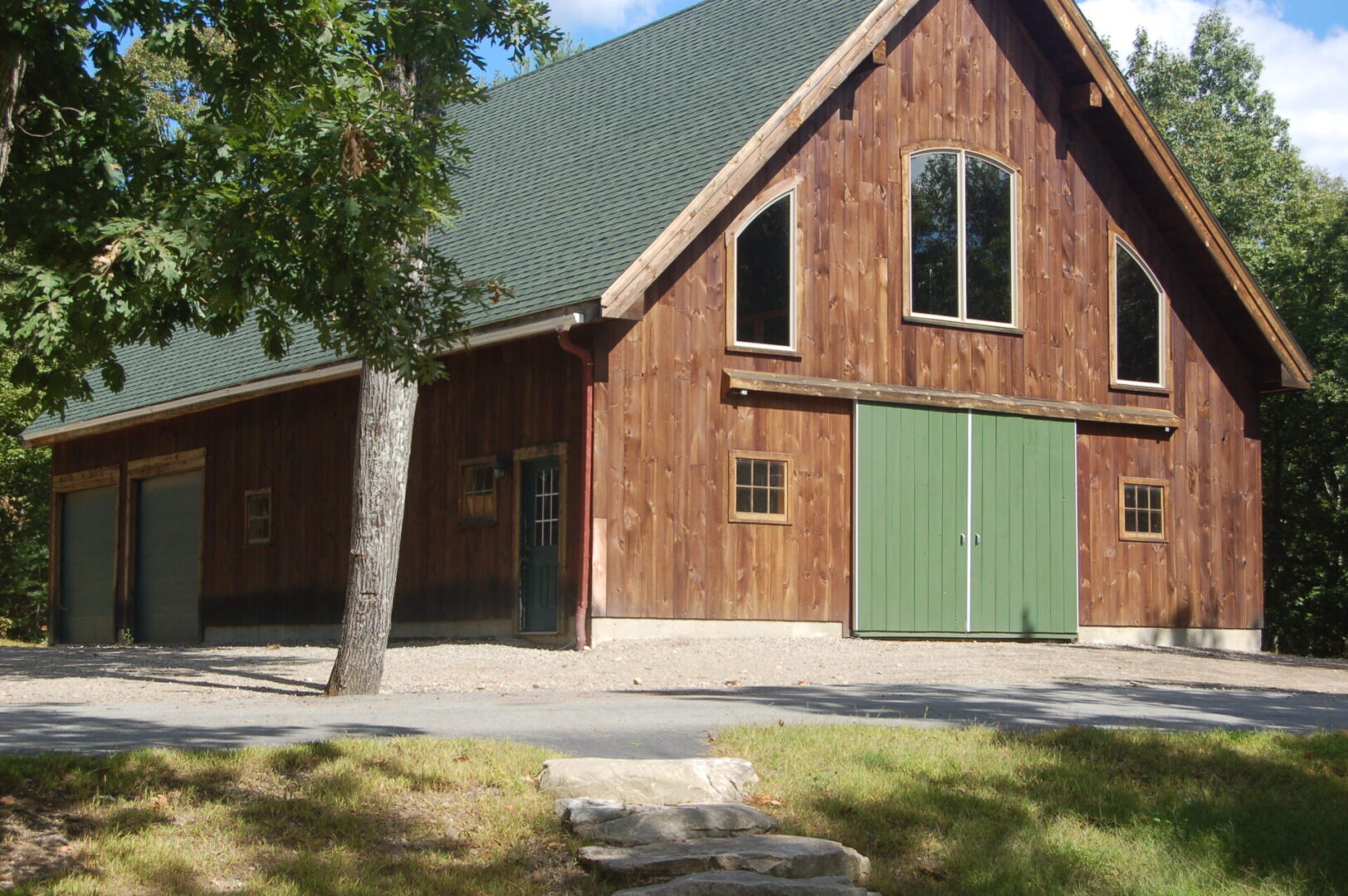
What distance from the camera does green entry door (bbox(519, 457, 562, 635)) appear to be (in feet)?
55.2

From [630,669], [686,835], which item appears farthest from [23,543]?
[686,835]

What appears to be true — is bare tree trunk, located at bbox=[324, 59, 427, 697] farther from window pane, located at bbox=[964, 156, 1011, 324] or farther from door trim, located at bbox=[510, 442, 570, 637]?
window pane, located at bbox=[964, 156, 1011, 324]

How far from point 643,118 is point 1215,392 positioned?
27.6ft

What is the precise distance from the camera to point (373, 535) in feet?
39.3

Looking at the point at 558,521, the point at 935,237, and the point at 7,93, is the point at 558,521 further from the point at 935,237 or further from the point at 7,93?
the point at 7,93

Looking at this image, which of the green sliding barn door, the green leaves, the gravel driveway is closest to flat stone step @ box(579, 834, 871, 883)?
the green leaves

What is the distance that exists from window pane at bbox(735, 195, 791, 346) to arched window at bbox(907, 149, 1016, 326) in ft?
5.89

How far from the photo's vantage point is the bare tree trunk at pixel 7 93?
21.7 feet

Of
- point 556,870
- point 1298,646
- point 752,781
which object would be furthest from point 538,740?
point 1298,646

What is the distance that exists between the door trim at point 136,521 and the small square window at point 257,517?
129cm

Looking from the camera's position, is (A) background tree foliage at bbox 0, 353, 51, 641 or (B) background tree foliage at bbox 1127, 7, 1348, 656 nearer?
(B) background tree foliage at bbox 1127, 7, 1348, 656

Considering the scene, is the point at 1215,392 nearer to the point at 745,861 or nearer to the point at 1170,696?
the point at 1170,696

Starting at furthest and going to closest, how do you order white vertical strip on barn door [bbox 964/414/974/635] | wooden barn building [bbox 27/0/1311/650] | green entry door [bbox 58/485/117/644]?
1. green entry door [bbox 58/485/117/644]
2. white vertical strip on barn door [bbox 964/414/974/635]
3. wooden barn building [bbox 27/0/1311/650]

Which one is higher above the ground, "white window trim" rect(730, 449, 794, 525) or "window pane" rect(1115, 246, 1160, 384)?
"window pane" rect(1115, 246, 1160, 384)
